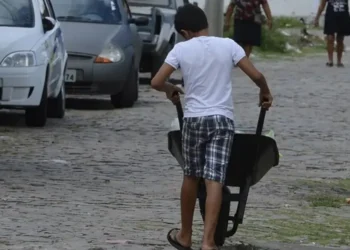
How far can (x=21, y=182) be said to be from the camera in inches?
379

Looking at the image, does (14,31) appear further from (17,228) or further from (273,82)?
(273,82)

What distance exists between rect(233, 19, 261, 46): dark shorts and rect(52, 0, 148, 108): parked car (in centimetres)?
521

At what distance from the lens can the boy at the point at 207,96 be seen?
273 inches

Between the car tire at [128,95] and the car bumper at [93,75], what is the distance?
1.06 feet

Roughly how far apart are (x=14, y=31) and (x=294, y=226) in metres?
5.88

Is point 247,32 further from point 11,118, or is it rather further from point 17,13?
point 17,13

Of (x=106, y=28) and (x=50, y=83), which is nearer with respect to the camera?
(x=50, y=83)

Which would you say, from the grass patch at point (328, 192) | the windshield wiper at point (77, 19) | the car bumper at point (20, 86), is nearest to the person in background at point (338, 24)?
the windshield wiper at point (77, 19)

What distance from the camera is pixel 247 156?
715 centimetres

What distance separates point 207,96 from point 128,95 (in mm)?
9066

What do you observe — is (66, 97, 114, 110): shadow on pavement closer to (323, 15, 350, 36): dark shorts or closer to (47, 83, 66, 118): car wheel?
(47, 83, 66, 118): car wheel

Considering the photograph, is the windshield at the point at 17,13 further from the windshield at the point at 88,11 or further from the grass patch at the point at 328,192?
the grass patch at the point at 328,192

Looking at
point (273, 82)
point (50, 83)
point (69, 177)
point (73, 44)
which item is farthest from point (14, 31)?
point (273, 82)

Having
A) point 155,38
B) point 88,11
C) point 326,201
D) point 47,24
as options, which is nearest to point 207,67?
point 326,201
